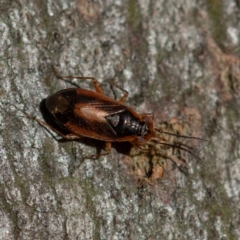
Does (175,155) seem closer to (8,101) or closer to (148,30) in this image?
(148,30)

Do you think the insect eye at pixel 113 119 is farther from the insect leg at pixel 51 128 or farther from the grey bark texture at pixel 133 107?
the insect leg at pixel 51 128

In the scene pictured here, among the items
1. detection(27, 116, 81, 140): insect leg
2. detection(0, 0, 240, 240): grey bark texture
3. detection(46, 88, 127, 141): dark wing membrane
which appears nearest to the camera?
detection(0, 0, 240, 240): grey bark texture

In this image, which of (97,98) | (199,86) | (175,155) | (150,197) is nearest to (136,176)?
(150,197)

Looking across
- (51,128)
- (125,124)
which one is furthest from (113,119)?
(51,128)

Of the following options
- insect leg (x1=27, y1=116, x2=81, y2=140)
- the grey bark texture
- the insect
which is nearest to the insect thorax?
the insect

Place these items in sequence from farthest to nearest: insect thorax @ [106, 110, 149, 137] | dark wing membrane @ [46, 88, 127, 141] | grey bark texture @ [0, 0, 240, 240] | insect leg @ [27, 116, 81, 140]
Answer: insect thorax @ [106, 110, 149, 137], dark wing membrane @ [46, 88, 127, 141], insect leg @ [27, 116, 81, 140], grey bark texture @ [0, 0, 240, 240]

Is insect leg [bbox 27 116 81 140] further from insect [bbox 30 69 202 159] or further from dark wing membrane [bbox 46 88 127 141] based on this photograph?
dark wing membrane [bbox 46 88 127 141]
